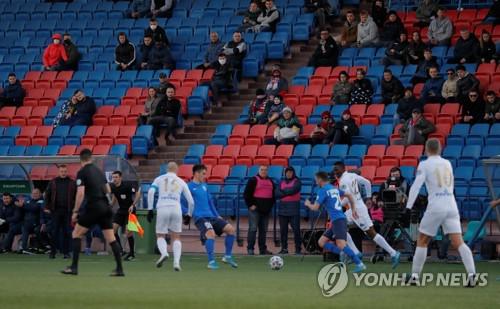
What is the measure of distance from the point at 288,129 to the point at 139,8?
32.5 ft

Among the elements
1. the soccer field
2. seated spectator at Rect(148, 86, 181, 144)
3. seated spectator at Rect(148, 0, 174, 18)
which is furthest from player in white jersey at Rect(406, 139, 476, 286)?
seated spectator at Rect(148, 0, 174, 18)

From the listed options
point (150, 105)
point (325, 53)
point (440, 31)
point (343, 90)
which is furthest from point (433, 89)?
point (150, 105)

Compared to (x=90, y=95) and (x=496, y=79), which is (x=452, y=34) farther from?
(x=90, y=95)

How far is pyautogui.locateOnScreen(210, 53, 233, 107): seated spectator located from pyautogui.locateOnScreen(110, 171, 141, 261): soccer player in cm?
701

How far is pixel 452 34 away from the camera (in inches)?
1320

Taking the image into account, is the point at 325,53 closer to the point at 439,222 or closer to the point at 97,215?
the point at 97,215

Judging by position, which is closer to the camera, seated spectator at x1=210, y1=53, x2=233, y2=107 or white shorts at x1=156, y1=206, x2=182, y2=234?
white shorts at x1=156, y1=206, x2=182, y2=234

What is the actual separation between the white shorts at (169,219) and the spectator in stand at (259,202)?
6502 mm

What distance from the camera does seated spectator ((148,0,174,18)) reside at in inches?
1528

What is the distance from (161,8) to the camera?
38844 mm

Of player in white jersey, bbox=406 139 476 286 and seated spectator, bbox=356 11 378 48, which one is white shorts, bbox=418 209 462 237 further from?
seated spectator, bbox=356 11 378 48

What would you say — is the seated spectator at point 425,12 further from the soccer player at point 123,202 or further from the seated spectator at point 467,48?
the soccer player at point 123,202

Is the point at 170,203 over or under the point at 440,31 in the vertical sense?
under

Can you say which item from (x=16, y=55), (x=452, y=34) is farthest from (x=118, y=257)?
(x=16, y=55)
